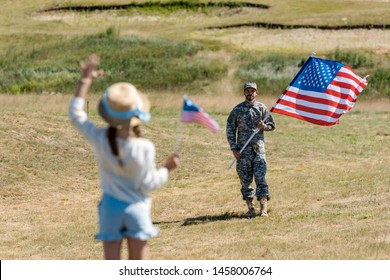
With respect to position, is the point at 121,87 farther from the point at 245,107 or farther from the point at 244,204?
the point at 244,204

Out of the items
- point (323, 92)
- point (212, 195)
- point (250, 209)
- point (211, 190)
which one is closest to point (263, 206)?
point (250, 209)

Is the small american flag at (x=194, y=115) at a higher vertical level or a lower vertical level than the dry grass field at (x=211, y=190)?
higher

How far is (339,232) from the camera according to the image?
1216 centimetres

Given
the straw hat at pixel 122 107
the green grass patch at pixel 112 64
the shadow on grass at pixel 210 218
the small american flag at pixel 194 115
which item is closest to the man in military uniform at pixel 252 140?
the shadow on grass at pixel 210 218

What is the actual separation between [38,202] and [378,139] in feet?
41.1

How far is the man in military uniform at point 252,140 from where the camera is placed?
13.9 m

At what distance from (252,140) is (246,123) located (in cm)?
27

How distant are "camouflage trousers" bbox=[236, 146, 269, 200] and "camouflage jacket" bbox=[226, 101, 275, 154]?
0.12 meters

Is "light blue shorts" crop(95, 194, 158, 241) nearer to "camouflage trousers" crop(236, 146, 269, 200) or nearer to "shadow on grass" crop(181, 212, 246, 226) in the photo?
"camouflage trousers" crop(236, 146, 269, 200)

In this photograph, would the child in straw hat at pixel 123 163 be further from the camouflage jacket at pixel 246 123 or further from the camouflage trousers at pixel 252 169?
the camouflage trousers at pixel 252 169

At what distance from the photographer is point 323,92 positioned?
587 inches

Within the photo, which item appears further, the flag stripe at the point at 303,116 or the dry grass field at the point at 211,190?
the flag stripe at the point at 303,116

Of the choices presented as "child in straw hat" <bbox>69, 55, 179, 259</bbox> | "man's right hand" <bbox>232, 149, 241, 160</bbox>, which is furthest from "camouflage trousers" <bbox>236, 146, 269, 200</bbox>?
"child in straw hat" <bbox>69, 55, 179, 259</bbox>

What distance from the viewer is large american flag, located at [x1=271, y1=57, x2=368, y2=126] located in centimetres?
1492
